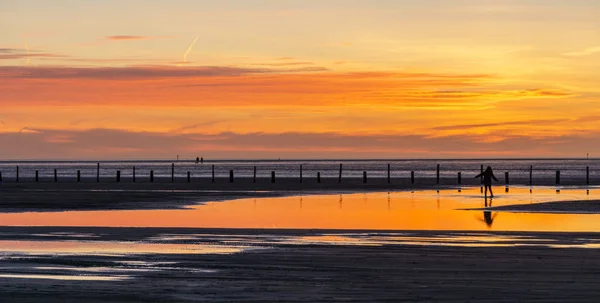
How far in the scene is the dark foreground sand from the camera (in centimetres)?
1446

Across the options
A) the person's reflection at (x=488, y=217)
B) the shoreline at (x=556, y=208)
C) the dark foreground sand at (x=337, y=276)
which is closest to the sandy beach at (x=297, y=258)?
the dark foreground sand at (x=337, y=276)

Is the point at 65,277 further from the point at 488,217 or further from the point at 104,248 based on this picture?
the point at 488,217

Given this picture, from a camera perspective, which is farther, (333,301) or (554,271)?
(554,271)

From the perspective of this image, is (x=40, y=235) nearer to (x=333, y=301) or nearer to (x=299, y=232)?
(x=299, y=232)

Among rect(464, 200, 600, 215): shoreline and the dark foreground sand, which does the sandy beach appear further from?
rect(464, 200, 600, 215): shoreline

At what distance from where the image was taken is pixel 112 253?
67.8 ft

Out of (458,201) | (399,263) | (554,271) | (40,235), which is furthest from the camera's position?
(458,201)

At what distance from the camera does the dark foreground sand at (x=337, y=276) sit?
47.4ft

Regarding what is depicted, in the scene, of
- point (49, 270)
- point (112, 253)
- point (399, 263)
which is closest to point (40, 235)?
point (112, 253)

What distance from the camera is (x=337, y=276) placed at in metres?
16.8

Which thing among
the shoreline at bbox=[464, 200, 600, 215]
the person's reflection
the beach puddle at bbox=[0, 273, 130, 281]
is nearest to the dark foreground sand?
the beach puddle at bbox=[0, 273, 130, 281]

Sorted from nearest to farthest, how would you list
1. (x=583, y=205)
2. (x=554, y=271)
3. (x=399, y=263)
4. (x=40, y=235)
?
(x=554, y=271), (x=399, y=263), (x=40, y=235), (x=583, y=205)

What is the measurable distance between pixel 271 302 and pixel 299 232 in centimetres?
1295

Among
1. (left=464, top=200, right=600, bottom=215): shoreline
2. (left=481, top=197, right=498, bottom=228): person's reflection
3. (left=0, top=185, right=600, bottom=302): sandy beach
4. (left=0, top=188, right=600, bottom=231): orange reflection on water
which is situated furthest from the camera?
(left=464, top=200, right=600, bottom=215): shoreline
